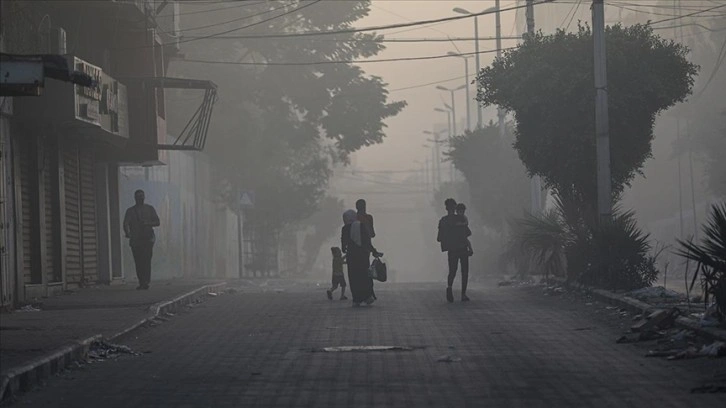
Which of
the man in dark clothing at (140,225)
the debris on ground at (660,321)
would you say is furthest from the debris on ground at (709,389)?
the man in dark clothing at (140,225)

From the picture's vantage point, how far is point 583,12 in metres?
75.9

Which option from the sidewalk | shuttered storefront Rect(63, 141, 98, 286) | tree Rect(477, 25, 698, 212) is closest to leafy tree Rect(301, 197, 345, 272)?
shuttered storefront Rect(63, 141, 98, 286)

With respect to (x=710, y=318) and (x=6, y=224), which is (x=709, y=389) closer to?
(x=710, y=318)

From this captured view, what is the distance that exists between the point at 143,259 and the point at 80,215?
333 centimetres

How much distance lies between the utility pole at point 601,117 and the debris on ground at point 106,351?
13.3 meters

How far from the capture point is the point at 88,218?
1243 inches

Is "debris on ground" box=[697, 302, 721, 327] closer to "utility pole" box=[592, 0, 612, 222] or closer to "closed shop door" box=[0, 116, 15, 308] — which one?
"closed shop door" box=[0, 116, 15, 308]

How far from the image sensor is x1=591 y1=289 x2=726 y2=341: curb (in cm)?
1412

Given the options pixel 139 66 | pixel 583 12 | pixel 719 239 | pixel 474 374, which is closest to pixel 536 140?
pixel 139 66

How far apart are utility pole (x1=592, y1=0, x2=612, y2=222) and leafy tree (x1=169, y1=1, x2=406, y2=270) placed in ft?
102

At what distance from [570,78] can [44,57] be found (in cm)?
1641

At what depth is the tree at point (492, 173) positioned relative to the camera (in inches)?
2044

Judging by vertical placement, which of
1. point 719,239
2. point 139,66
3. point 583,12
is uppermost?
point 583,12

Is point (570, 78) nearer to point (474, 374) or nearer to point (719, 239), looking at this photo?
point (719, 239)
